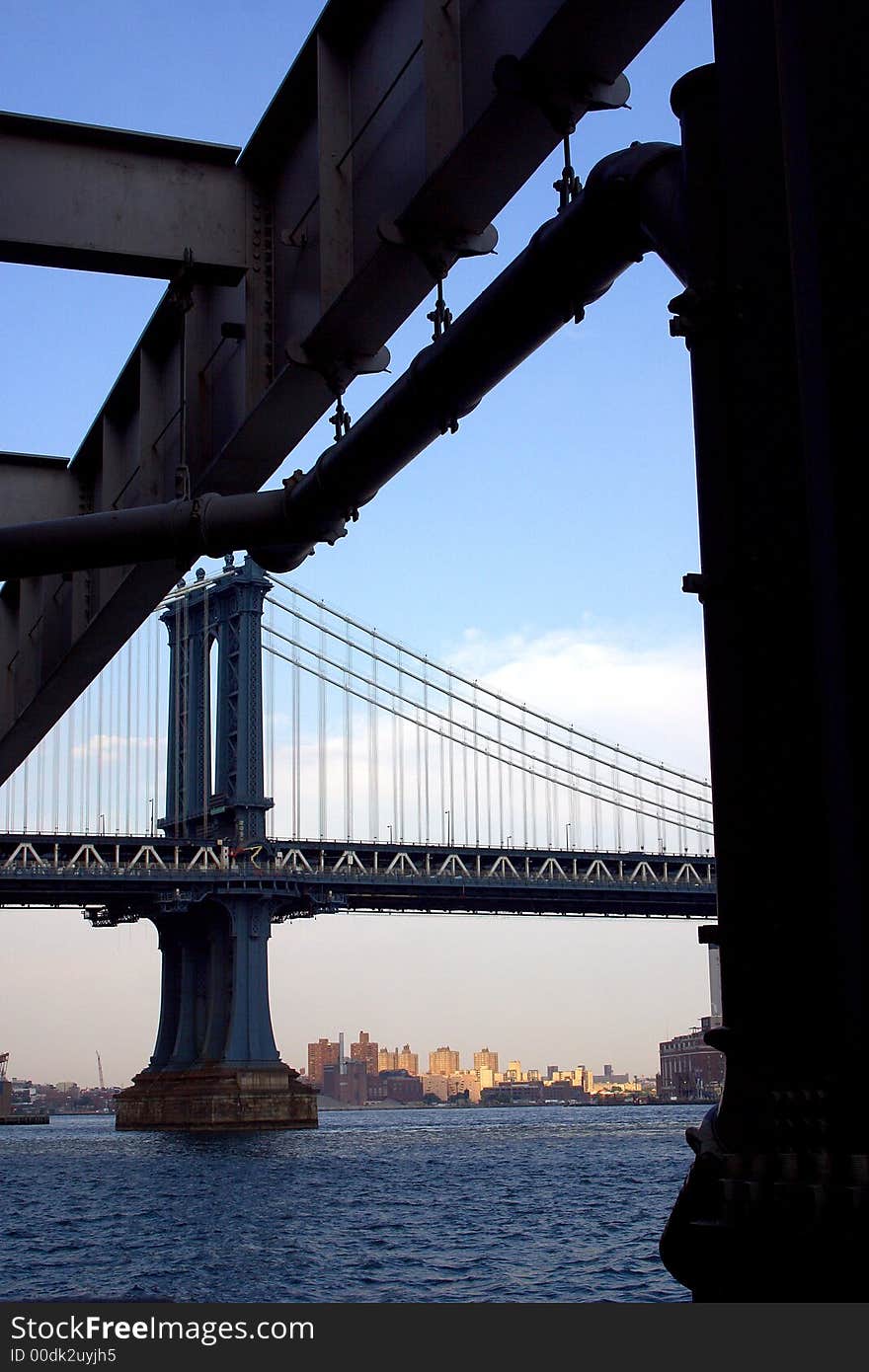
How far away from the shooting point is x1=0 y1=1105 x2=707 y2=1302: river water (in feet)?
82.9

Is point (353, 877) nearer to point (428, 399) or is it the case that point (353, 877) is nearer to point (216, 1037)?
point (216, 1037)

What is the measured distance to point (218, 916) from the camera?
90.6m

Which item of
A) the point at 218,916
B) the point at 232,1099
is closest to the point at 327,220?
the point at 232,1099

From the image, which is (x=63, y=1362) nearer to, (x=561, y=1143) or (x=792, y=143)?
(x=792, y=143)

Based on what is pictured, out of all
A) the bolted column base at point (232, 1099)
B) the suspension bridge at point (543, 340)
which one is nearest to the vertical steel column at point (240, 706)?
the bolted column base at point (232, 1099)

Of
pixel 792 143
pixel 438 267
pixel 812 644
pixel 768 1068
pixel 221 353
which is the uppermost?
pixel 221 353

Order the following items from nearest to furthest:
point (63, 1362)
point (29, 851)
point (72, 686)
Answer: point (63, 1362) → point (72, 686) → point (29, 851)

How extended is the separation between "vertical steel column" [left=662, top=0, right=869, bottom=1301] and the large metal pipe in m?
0.62

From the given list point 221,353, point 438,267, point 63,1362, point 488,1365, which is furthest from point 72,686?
point 488,1365

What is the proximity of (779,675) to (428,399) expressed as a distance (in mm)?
3420

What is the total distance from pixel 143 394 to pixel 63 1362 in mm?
8269

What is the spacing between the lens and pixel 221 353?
11.0 metres

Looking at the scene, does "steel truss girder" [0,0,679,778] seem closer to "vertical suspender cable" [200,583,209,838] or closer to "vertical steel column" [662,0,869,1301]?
"vertical steel column" [662,0,869,1301]

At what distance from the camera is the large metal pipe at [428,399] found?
5.54 meters
